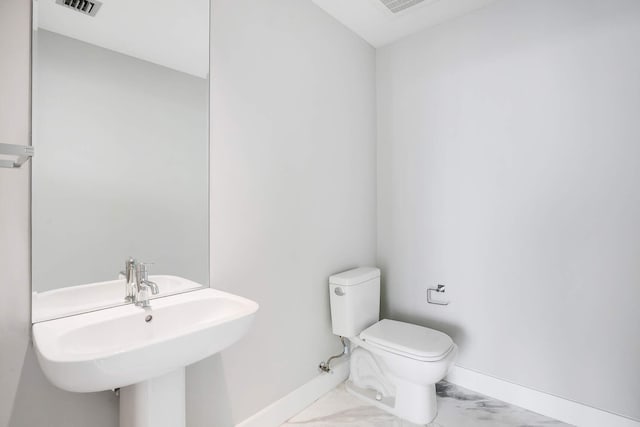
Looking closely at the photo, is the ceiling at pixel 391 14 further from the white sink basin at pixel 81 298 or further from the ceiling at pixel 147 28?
the white sink basin at pixel 81 298

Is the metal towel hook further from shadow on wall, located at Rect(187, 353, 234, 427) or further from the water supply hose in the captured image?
the water supply hose

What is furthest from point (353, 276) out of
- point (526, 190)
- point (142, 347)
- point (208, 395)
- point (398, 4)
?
point (398, 4)

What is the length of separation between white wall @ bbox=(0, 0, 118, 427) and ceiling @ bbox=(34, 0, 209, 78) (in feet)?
0.37

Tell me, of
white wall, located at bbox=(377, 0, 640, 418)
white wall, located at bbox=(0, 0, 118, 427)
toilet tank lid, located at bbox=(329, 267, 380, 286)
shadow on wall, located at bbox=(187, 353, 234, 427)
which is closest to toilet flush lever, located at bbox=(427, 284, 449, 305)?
white wall, located at bbox=(377, 0, 640, 418)

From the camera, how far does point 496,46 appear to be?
2.00 metres

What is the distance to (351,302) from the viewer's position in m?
2.00

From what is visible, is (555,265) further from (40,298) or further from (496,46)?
(40,298)

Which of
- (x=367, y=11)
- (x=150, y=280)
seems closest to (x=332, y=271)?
(x=150, y=280)

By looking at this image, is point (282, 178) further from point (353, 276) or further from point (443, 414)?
point (443, 414)

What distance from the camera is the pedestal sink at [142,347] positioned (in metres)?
0.83

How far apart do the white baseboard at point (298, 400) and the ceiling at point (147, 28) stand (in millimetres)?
1704

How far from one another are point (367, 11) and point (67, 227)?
6.64 ft

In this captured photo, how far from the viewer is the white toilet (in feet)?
5.60

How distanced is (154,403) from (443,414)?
1.56 m
